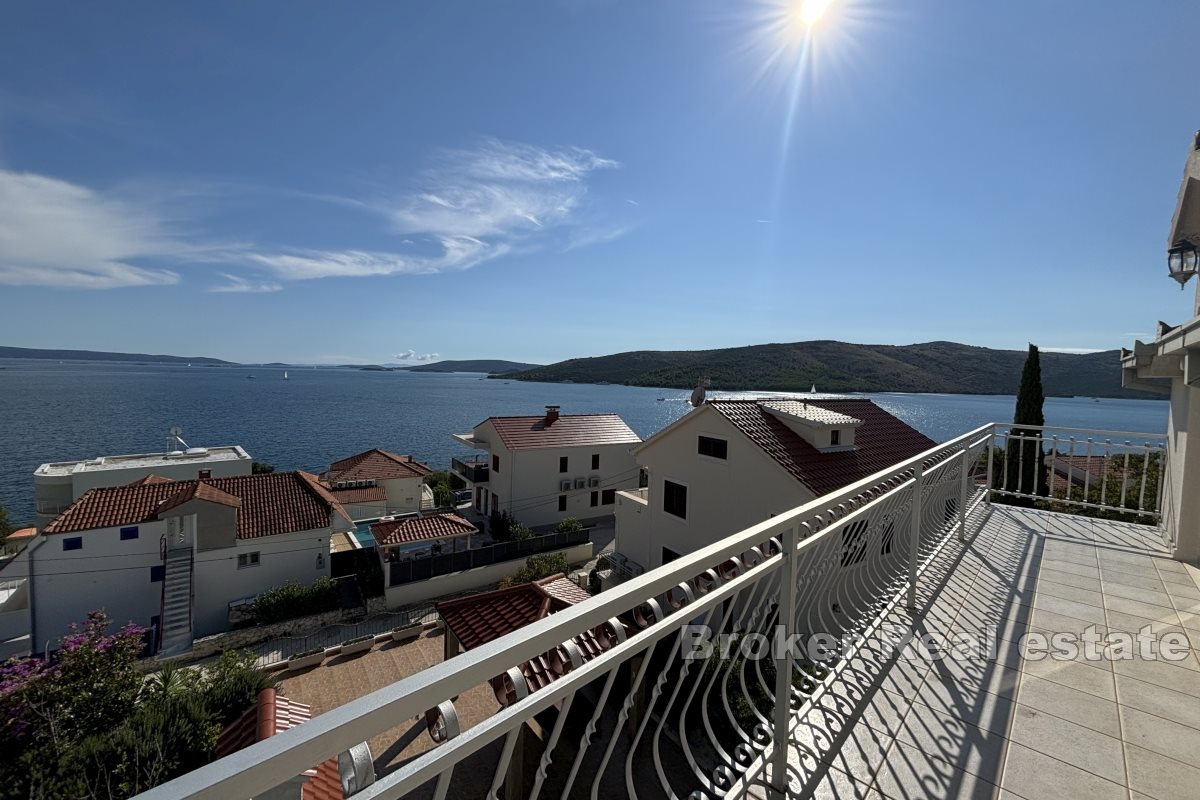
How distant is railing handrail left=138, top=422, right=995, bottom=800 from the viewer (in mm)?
701

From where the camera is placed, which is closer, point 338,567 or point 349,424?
point 338,567

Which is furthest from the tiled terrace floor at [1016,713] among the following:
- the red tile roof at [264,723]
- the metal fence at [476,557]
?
the metal fence at [476,557]

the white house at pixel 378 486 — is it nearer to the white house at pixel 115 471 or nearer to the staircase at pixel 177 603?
the white house at pixel 115 471

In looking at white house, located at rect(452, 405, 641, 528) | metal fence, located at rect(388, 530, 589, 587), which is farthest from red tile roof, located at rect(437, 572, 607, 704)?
white house, located at rect(452, 405, 641, 528)

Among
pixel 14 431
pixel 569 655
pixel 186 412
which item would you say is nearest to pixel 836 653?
pixel 569 655

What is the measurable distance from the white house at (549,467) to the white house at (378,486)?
282 centimetres

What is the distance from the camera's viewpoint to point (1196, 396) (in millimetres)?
4395

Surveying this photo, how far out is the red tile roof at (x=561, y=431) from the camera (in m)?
24.5

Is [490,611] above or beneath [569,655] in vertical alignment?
beneath

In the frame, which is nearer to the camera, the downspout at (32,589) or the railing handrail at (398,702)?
the railing handrail at (398,702)

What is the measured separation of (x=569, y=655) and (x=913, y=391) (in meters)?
96.3

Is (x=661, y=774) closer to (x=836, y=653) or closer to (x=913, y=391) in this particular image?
(x=836, y=653)

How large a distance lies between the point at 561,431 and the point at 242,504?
44.7ft

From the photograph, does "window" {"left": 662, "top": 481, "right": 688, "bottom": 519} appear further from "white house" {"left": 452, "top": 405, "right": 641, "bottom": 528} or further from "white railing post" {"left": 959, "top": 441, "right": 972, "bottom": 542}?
"white railing post" {"left": 959, "top": 441, "right": 972, "bottom": 542}
